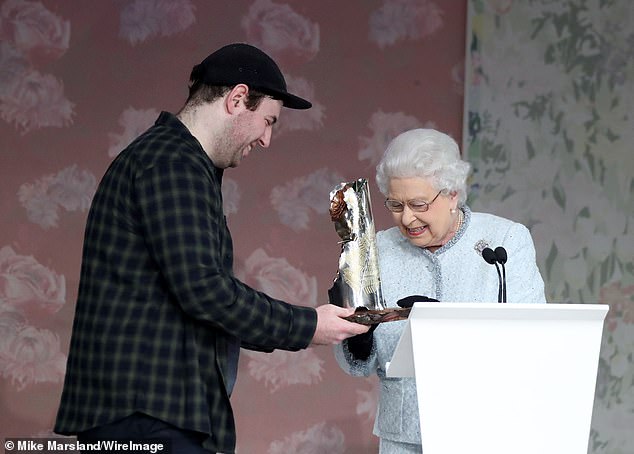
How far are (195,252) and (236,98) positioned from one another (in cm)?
39

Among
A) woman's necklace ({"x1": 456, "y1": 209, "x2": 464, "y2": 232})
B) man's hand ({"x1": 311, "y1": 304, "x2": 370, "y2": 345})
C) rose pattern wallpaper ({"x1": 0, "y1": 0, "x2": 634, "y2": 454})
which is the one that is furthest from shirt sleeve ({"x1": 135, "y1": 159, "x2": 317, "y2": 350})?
rose pattern wallpaper ({"x1": 0, "y1": 0, "x2": 634, "y2": 454})

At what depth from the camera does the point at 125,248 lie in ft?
6.59

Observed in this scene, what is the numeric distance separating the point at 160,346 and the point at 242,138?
1.64ft

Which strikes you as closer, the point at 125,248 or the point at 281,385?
the point at 125,248

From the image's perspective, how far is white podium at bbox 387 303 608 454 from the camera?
1.88 metres

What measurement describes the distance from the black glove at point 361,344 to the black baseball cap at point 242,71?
2.10ft

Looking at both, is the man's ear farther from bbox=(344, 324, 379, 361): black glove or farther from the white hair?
bbox=(344, 324, 379, 361): black glove

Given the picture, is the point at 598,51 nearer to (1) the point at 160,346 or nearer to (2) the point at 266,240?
(2) the point at 266,240

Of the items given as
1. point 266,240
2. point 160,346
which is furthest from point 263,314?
point 266,240

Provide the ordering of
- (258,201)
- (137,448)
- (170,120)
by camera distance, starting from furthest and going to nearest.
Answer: (258,201), (170,120), (137,448)

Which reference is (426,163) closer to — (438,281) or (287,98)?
(438,281)

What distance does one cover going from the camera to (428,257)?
2.62 m

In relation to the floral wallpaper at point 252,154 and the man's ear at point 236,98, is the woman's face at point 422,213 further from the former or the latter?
the floral wallpaper at point 252,154

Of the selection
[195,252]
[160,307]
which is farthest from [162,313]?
[195,252]
